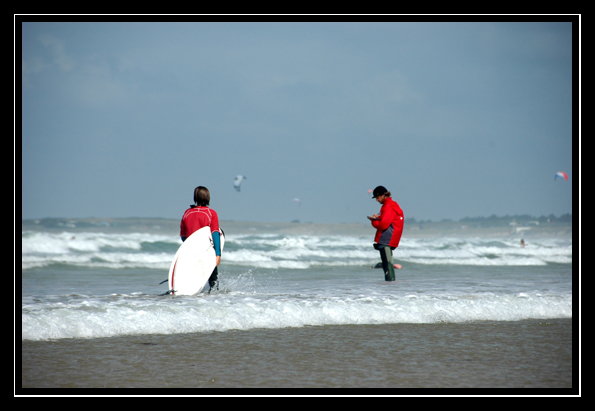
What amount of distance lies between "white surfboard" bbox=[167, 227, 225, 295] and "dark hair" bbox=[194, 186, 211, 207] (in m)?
0.32

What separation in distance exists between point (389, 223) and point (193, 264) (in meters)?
2.82

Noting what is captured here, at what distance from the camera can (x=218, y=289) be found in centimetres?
648

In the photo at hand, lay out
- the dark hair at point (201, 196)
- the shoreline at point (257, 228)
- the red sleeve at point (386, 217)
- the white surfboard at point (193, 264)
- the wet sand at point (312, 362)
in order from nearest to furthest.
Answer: the wet sand at point (312, 362)
the white surfboard at point (193, 264)
the dark hair at point (201, 196)
the red sleeve at point (386, 217)
the shoreline at point (257, 228)

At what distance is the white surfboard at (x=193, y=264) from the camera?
5.94 m

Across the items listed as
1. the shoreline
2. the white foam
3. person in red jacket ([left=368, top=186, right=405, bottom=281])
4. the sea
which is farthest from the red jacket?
the shoreline

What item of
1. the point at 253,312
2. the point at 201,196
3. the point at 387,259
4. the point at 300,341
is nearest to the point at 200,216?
the point at 201,196

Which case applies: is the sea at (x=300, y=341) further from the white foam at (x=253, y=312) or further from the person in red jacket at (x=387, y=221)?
the person in red jacket at (x=387, y=221)

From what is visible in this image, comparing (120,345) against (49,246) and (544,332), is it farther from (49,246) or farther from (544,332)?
(49,246)

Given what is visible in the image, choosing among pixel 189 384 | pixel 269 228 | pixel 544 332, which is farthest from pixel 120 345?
pixel 269 228

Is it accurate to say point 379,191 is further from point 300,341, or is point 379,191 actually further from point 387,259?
point 300,341

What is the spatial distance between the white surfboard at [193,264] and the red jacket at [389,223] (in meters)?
2.47

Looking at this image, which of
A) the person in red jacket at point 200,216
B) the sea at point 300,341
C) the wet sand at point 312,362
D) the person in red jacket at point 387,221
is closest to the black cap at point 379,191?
the person in red jacket at point 387,221

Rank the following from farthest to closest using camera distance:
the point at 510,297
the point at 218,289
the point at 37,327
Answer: the point at 218,289 → the point at 510,297 → the point at 37,327
